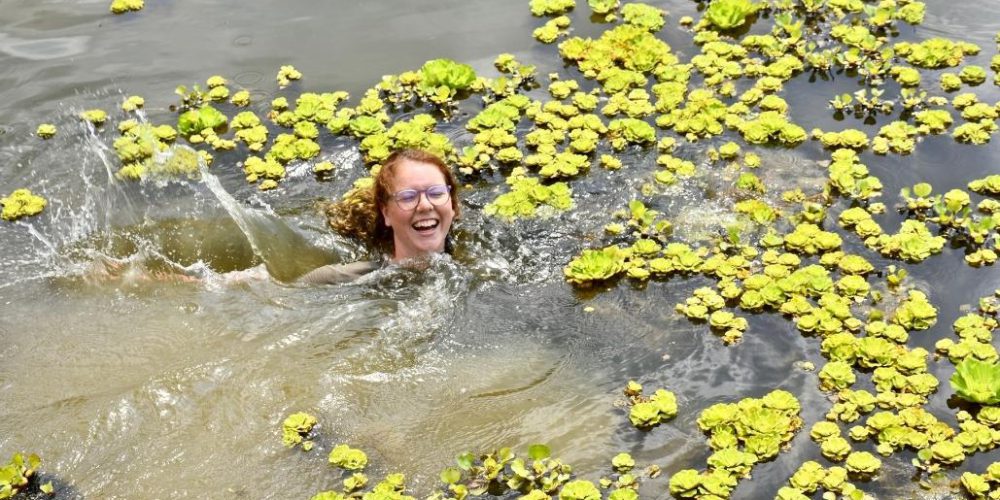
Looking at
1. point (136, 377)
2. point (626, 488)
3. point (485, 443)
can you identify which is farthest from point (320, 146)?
point (626, 488)

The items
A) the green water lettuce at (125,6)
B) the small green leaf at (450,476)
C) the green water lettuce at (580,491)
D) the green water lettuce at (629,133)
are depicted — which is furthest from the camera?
the green water lettuce at (125,6)

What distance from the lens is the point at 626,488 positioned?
5.96 metres

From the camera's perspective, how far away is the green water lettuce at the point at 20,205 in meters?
8.59

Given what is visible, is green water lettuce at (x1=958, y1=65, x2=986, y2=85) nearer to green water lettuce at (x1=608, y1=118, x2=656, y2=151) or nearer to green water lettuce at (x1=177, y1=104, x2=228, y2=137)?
green water lettuce at (x1=608, y1=118, x2=656, y2=151)

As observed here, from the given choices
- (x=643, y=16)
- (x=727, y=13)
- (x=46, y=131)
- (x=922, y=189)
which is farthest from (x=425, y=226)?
(x=727, y=13)

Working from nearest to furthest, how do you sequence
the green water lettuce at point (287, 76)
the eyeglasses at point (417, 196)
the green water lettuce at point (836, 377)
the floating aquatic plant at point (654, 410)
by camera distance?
the floating aquatic plant at point (654, 410)
the green water lettuce at point (836, 377)
the eyeglasses at point (417, 196)
the green water lettuce at point (287, 76)

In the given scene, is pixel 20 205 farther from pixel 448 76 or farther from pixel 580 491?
pixel 580 491

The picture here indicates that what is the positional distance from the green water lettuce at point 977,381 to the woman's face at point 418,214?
353 centimetres

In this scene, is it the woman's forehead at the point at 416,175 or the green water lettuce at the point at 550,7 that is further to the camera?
the green water lettuce at the point at 550,7

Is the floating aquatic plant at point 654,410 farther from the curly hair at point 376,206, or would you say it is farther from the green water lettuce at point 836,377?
the curly hair at point 376,206

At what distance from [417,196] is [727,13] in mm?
4654

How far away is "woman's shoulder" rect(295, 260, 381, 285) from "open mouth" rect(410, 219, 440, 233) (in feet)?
1.71

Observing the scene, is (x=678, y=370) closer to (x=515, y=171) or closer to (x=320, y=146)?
(x=515, y=171)

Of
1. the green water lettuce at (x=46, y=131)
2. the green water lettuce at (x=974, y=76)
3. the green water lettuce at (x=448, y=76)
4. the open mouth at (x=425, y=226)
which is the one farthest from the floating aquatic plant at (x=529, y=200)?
the green water lettuce at (x=46, y=131)
